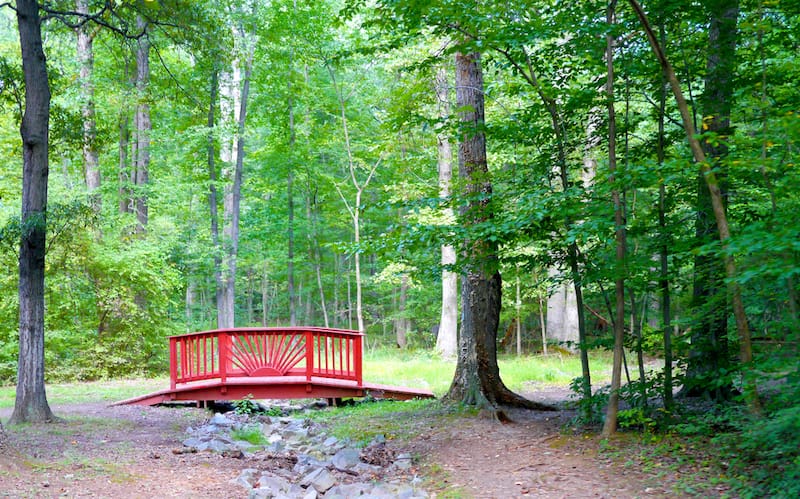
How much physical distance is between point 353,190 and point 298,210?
2.32m

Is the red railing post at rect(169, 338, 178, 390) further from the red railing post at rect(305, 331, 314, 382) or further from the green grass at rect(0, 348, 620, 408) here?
the red railing post at rect(305, 331, 314, 382)

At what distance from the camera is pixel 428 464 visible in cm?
632

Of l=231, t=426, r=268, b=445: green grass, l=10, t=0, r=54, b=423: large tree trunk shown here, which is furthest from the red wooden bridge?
l=10, t=0, r=54, b=423: large tree trunk

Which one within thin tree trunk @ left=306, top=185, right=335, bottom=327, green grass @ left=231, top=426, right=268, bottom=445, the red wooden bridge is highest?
A: thin tree trunk @ left=306, top=185, right=335, bottom=327

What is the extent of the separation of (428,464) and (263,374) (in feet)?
16.9

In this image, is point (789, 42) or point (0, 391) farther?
point (0, 391)

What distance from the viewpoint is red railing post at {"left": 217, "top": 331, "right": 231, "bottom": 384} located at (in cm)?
1034

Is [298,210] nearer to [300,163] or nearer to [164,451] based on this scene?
[300,163]

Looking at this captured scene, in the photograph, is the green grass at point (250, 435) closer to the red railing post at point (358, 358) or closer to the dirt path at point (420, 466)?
the dirt path at point (420, 466)

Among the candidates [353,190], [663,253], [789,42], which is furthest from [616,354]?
[353,190]

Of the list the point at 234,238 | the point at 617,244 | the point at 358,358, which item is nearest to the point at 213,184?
the point at 234,238

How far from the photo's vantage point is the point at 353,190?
75.5 ft

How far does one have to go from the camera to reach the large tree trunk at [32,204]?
7.78 m

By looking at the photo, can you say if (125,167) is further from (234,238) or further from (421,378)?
(421,378)
